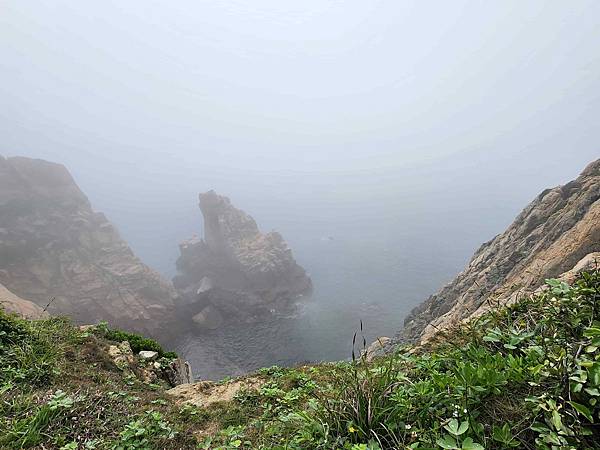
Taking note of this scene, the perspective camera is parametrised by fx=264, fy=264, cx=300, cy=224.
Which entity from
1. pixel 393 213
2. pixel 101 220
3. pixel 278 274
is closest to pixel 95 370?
pixel 278 274

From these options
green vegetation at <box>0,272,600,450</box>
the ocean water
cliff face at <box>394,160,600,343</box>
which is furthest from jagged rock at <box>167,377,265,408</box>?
the ocean water

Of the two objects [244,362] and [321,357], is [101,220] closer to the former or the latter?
[244,362]

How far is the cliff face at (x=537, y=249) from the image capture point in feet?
38.2

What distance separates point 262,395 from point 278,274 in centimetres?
6083

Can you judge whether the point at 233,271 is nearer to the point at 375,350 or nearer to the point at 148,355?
the point at 148,355

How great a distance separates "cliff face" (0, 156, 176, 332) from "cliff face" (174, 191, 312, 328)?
931 centimetres

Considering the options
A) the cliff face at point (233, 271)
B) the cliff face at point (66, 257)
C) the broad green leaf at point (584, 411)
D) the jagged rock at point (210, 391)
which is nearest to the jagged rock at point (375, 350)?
the broad green leaf at point (584, 411)

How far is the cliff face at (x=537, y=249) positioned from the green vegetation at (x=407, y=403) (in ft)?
25.8

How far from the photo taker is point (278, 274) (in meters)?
67.3

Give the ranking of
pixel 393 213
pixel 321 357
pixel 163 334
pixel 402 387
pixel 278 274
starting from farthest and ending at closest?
1. pixel 393 213
2. pixel 278 274
3. pixel 163 334
4. pixel 321 357
5. pixel 402 387

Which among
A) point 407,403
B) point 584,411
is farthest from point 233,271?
point 584,411

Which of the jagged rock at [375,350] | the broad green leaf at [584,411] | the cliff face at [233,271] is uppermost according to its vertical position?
the broad green leaf at [584,411]

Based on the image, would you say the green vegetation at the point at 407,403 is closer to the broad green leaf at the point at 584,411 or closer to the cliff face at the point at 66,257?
the broad green leaf at the point at 584,411

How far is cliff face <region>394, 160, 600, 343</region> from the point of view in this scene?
1166cm
